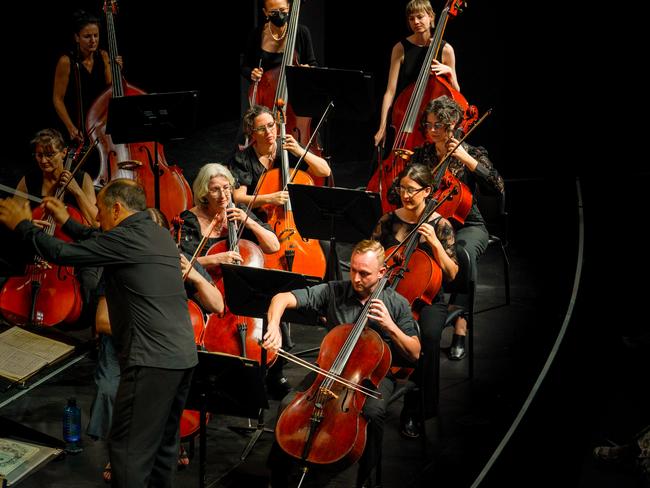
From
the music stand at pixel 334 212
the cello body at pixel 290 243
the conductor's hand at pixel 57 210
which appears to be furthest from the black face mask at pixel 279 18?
the conductor's hand at pixel 57 210

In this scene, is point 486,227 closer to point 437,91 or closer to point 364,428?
point 437,91

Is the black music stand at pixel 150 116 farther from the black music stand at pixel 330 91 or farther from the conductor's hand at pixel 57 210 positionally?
the conductor's hand at pixel 57 210

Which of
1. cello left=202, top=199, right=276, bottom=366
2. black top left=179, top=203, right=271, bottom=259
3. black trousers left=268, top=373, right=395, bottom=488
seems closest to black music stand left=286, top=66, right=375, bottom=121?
black top left=179, top=203, right=271, bottom=259

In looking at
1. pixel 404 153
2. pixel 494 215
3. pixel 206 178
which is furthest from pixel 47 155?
pixel 494 215

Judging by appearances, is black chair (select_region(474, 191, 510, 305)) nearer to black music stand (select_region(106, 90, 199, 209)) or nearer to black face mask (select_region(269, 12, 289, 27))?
black face mask (select_region(269, 12, 289, 27))

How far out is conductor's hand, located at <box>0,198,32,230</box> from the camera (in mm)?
3150

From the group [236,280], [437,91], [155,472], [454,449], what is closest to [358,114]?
[437,91]

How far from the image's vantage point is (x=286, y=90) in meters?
5.26

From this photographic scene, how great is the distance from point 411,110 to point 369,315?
1639 millimetres

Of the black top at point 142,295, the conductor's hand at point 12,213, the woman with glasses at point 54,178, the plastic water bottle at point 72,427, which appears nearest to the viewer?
the conductor's hand at point 12,213

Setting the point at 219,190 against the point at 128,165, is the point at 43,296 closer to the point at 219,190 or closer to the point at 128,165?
the point at 128,165

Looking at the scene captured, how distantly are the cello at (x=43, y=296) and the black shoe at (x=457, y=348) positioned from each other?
194 cm

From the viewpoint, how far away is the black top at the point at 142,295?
3385mm

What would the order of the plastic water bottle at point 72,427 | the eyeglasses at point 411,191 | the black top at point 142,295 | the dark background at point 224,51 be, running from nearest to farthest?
the black top at point 142,295, the plastic water bottle at point 72,427, the eyeglasses at point 411,191, the dark background at point 224,51
